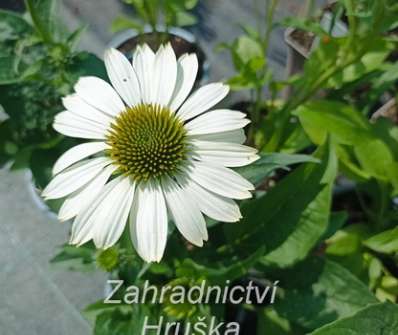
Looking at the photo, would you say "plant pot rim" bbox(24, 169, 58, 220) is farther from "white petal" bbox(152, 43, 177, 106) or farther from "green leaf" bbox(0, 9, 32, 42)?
"white petal" bbox(152, 43, 177, 106)

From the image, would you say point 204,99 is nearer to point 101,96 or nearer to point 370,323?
point 101,96

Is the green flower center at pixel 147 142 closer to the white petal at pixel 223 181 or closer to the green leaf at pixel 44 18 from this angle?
the white petal at pixel 223 181

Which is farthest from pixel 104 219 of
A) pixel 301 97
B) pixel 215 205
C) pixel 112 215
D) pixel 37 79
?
pixel 301 97

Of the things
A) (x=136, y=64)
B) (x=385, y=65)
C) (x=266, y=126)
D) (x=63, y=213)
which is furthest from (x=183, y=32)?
(x=63, y=213)

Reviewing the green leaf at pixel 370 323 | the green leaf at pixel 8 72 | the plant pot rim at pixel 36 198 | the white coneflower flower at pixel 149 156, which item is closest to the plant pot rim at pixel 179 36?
the plant pot rim at pixel 36 198

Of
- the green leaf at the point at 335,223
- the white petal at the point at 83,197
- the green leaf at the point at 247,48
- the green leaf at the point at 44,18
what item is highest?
the green leaf at the point at 44,18
